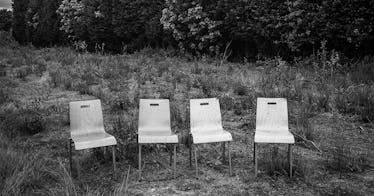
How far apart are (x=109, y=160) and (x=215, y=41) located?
27.5ft

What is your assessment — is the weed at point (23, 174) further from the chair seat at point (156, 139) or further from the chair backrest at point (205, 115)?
the chair backrest at point (205, 115)

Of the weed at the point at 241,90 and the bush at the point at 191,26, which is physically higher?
the bush at the point at 191,26

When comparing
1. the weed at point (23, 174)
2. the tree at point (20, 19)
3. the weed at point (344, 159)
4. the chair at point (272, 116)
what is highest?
the tree at point (20, 19)

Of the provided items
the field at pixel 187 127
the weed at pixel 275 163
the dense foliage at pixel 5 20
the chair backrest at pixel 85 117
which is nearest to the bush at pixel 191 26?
the field at pixel 187 127

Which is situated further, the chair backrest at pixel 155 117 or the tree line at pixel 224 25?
the tree line at pixel 224 25

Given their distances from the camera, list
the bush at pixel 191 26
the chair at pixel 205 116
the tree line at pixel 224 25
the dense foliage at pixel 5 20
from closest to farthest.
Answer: the chair at pixel 205 116, the tree line at pixel 224 25, the bush at pixel 191 26, the dense foliage at pixel 5 20

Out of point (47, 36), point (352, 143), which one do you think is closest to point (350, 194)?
point (352, 143)

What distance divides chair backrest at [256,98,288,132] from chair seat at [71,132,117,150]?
2041 millimetres

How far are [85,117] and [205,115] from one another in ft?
5.57

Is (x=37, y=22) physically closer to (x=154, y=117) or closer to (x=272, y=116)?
(x=154, y=117)

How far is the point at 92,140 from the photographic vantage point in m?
5.51

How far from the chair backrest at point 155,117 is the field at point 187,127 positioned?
0.41 meters

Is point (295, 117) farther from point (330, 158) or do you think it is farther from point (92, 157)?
point (92, 157)

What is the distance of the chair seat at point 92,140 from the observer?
5.32 meters
